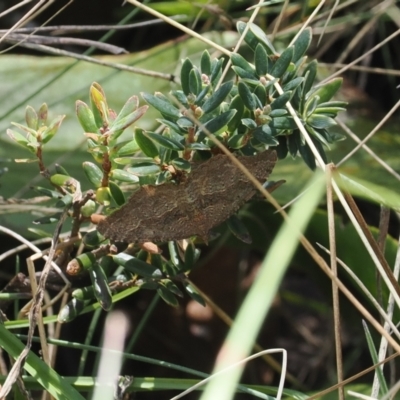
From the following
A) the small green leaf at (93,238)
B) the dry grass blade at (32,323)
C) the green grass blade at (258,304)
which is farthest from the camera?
the small green leaf at (93,238)

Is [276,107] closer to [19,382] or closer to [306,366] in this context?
[19,382]

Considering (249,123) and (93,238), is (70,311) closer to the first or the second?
(93,238)

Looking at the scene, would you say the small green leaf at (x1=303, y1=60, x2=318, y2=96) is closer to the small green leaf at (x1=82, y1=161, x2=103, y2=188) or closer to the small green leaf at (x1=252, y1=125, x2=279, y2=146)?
the small green leaf at (x1=252, y1=125, x2=279, y2=146)

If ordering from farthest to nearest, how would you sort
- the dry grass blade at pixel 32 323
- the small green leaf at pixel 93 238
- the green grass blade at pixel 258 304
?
the small green leaf at pixel 93 238 < the dry grass blade at pixel 32 323 < the green grass blade at pixel 258 304

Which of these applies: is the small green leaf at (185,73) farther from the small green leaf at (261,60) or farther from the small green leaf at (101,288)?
the small green leaf at (101,288)

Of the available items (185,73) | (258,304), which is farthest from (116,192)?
(258,304)

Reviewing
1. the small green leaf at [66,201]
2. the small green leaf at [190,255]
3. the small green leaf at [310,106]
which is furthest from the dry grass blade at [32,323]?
the small green leaf at [310,106]
